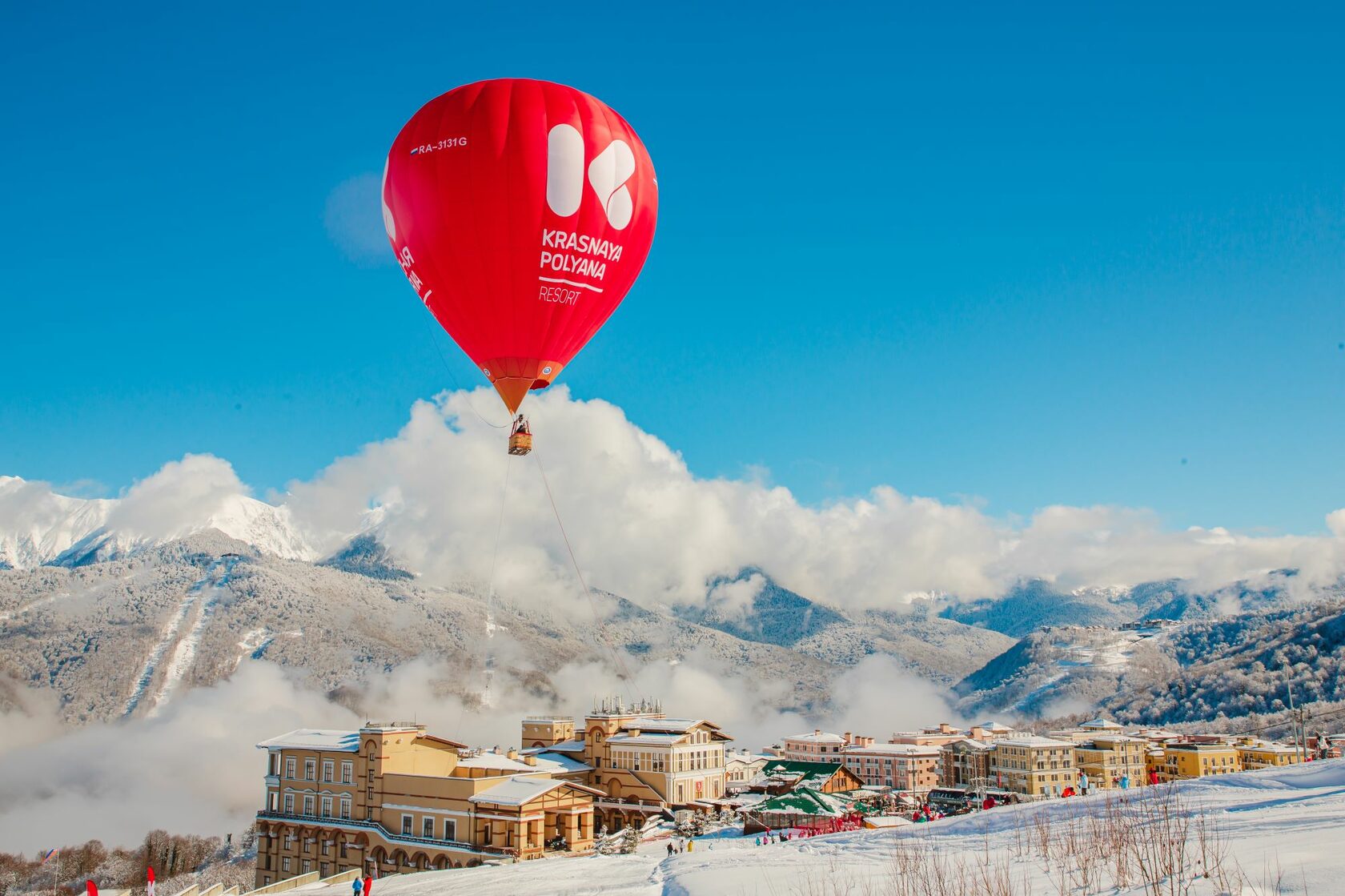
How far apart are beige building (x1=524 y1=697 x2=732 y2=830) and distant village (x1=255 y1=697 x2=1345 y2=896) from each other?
0.12 metres

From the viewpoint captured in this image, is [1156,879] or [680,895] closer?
[1156,879]

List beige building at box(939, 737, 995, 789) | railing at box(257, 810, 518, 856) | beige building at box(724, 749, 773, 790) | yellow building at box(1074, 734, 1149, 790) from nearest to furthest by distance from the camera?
railing at box(257, 810, 518, 856), yellow building at box(1074, 734, 1149, 790), beige building at box(724, 749, 773, 790), beige building at box(939, 737, 995, 789)

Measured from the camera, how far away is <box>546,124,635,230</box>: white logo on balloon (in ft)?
87.7

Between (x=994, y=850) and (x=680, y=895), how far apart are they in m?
7.92

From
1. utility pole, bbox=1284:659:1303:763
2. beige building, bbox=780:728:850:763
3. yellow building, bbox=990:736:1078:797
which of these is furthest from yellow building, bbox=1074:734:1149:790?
beige building, bbox=780:728:850:763

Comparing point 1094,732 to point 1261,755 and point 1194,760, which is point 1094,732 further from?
point 1261,755

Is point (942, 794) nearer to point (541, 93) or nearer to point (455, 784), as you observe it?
point (455, 784)

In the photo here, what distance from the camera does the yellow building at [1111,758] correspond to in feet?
279

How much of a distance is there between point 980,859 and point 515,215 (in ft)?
66.4

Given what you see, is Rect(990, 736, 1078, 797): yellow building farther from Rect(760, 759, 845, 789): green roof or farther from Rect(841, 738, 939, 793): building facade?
Rect(760, 759, 845, 789): green roof

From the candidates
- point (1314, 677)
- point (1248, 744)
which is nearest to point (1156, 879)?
point (1248, 744)

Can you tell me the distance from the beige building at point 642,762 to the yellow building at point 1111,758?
119ft

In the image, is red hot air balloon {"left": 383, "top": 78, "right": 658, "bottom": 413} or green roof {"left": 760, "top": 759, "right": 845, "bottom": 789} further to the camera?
green roof {"left": 760, "top": 759, "right": 845, "bottom": 789}

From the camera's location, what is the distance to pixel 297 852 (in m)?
59.7
